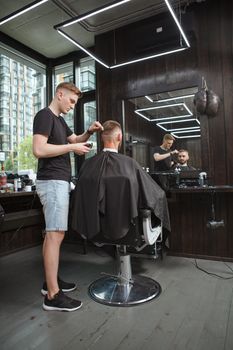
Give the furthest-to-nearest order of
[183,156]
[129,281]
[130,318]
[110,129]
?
1. [183,156]
2. [129,281]
3. [110,129]
4. [130,318]

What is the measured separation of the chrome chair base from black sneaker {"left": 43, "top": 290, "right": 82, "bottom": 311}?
194 mm

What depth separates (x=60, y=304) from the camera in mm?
1602

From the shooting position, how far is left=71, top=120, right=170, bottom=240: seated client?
158 cm

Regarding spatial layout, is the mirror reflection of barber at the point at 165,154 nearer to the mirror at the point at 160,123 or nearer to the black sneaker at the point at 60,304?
the mirror at the point at 160,123

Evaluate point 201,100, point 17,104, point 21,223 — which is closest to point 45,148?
point 21,223

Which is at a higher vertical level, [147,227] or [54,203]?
[54,203]

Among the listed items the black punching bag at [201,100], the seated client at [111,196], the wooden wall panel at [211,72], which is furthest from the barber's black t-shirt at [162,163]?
the seated client at [111,196]

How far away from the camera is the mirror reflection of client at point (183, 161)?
8.85 ft

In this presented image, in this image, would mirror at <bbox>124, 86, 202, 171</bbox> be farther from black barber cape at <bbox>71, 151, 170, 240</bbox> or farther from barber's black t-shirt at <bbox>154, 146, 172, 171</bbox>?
black barber cape at <bbox>71, 151, 170, 240</bbox>

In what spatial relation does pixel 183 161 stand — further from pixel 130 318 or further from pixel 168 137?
pixel 130 318

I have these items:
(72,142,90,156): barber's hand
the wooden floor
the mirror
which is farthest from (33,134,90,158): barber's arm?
the mirror

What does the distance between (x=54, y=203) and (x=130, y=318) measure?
0.85m

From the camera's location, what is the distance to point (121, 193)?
1.59m

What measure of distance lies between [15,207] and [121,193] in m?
2.05
